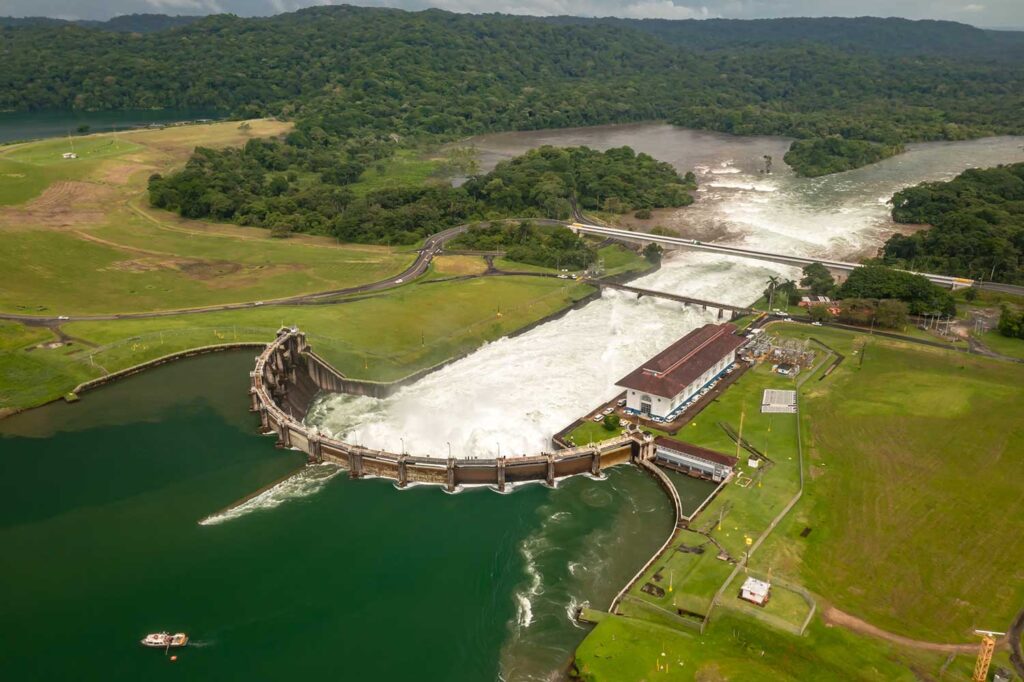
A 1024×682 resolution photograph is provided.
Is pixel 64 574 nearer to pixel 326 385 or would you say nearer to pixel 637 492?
pixel 326 385

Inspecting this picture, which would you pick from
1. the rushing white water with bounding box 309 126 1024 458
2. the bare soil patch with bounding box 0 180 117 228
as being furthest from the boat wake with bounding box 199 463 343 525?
the bare soil patch with bounding box 0 180 117 228

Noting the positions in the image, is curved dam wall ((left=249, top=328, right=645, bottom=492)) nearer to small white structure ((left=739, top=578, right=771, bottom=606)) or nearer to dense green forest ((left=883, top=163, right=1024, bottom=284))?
small white structure ((left=739, top=578, right=771, bottom=606))

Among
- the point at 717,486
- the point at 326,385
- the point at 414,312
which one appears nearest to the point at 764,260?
the point at 414,312

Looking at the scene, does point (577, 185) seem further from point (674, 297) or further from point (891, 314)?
point (891, 314)

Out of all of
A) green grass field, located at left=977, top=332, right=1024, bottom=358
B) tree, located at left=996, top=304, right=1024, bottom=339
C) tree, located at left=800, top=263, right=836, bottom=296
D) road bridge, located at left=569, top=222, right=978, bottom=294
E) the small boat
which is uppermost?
road bridge, located at left=569, top=222, right=978, bottom=294

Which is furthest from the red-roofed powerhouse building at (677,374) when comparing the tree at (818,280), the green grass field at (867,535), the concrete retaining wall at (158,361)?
the concrete retaining wall at (158,361)

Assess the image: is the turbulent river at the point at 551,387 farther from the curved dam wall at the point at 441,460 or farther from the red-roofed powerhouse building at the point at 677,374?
the red-roofed powerhouse building at the point at 677,374
